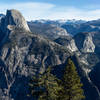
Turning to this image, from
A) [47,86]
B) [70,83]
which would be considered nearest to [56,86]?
[47,86]

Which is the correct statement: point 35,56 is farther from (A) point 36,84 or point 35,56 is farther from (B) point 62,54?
(A) point 36,84

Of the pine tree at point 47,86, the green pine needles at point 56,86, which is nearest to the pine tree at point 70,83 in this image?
the green pine needles at point 56,86

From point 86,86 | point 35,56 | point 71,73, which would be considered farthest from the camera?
point 35,56

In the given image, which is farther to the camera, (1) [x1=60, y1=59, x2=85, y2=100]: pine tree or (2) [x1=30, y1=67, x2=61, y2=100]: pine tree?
(1) [x1=60, y1=59, x2=85, y2=100]: pine tree

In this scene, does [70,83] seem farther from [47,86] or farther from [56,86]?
[47,86]

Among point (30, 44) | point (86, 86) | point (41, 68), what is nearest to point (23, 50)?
point (30, 44)

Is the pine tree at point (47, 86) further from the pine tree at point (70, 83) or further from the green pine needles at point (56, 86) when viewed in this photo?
the pine tree at point (70, 83)

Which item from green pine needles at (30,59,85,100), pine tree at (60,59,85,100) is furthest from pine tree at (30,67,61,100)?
pine tree at (60,59,85,100)

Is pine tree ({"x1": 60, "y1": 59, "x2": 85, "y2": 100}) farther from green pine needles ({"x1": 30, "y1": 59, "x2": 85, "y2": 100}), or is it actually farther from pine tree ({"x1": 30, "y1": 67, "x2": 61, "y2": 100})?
pine tree ({"x1": 30, "y1": 67, "x2": 61, "y2": 100})
